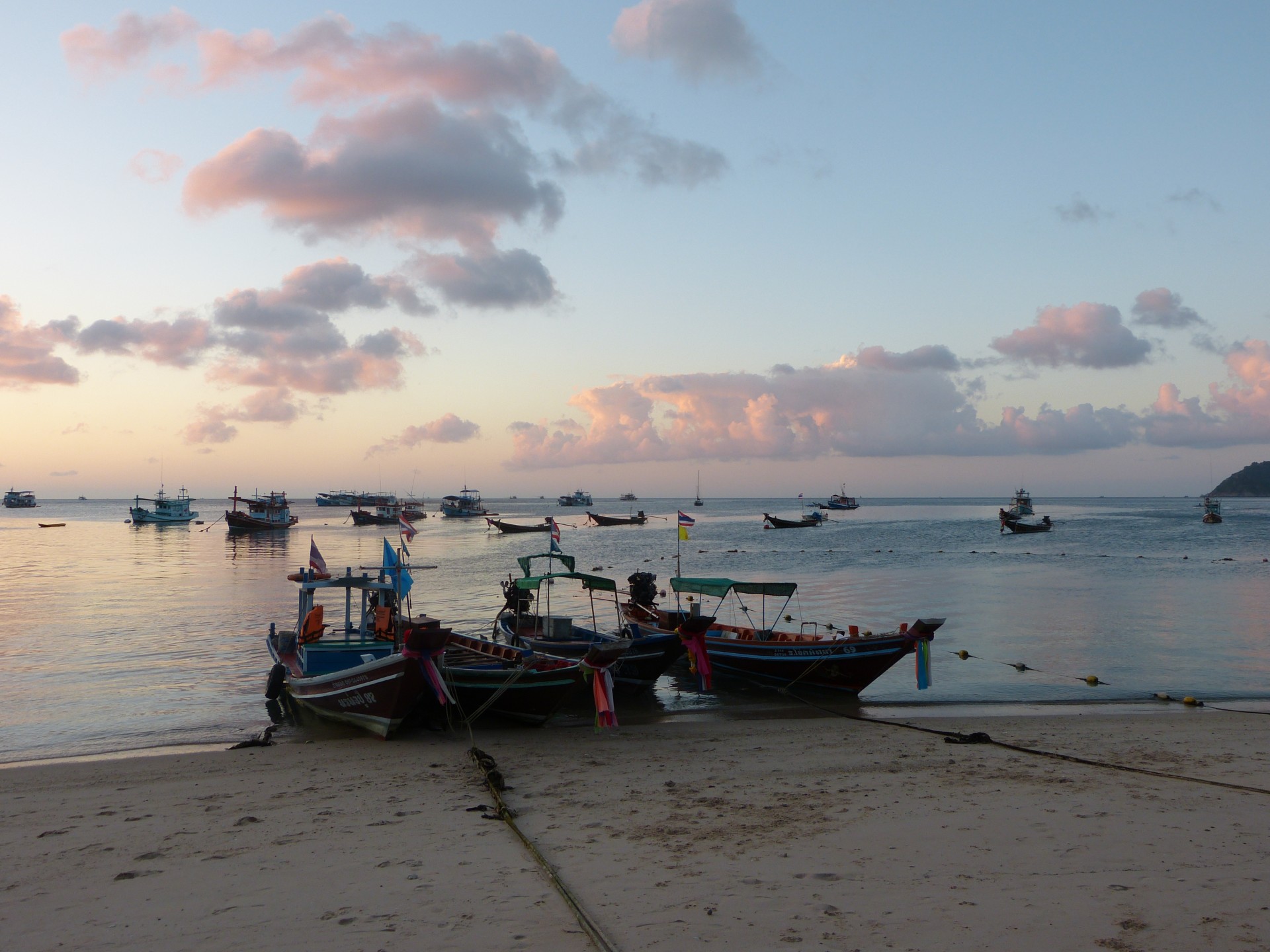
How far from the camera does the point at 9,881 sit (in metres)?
6.99

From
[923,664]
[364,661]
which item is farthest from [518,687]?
[923,664]

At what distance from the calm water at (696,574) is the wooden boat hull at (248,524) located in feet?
29.5

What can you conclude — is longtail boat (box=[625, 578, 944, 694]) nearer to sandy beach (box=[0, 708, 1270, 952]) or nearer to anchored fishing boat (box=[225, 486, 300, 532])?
sandy beach (box=[0, 708, 1270, 952])

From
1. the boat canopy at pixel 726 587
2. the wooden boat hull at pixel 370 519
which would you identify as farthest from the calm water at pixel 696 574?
the wooden boat hull at pixel 370 519

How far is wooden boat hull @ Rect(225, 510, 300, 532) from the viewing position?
80.5 m

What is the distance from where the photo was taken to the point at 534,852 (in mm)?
7270

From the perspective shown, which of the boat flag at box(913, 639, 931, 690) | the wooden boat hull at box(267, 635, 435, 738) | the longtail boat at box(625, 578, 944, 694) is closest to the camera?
the wooden boat hull at box(267, 635, 435, 738)

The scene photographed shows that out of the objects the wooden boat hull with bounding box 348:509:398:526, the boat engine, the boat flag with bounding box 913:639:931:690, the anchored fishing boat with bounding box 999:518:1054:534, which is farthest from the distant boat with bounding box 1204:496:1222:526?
the boat flag with bounding box 913:639:931:690

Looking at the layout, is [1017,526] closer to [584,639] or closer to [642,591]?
[642,591]

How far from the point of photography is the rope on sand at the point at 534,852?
5.55 m

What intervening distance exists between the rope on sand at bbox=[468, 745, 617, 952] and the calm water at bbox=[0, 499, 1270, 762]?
218 inches

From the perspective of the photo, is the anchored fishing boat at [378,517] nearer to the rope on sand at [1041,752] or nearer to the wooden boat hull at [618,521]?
the wooden boat hull at [618,521]

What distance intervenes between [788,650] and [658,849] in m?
9.41

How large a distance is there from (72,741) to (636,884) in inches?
437
